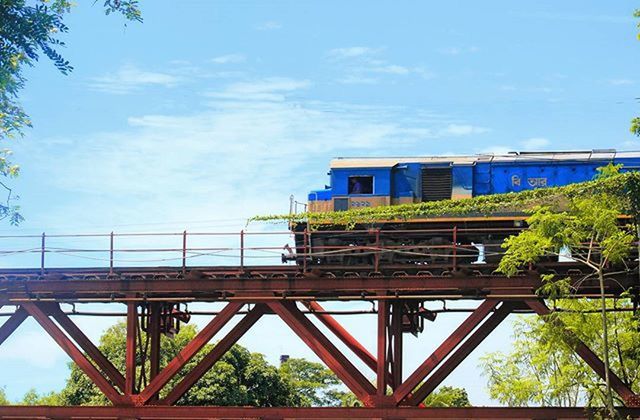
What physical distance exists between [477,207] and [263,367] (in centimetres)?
3520

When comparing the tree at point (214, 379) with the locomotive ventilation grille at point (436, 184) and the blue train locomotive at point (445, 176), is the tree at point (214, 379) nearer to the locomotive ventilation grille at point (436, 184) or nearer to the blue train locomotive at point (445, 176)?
the blue train locomotive at point (445, 176)

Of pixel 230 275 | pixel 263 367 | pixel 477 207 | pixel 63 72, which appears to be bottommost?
pixel 263 367

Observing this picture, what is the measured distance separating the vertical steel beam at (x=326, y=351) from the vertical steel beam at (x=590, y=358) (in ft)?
16.7

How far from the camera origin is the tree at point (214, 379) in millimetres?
61688

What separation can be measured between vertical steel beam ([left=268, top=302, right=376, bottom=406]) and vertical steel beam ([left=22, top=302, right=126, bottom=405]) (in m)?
4.94

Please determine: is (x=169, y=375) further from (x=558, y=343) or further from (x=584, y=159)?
(x=584, y=159)

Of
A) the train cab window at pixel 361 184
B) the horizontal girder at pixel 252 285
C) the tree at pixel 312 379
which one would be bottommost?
the tree at pixel 312 379

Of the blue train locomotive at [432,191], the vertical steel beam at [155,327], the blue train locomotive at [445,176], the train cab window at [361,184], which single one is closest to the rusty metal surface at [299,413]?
the vertical steel beam at [155,327]

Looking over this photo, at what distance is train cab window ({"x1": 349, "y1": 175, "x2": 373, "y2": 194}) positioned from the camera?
125 ft

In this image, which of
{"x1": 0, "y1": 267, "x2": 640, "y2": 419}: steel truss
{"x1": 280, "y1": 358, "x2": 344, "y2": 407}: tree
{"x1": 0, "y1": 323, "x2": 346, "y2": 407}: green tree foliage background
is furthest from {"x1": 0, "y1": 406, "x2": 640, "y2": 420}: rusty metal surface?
{"x1": 280, "y1": 358, "x2": 344, "y2": 407}: tree

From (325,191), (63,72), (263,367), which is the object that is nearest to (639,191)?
(325,191)

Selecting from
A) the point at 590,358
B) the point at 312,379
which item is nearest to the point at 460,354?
the point at 590,358

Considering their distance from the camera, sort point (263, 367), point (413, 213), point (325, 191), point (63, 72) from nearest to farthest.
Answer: point (63, 72) → point (413, 213) → point (325, 191) → point (263, 367)

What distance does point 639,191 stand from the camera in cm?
3095
